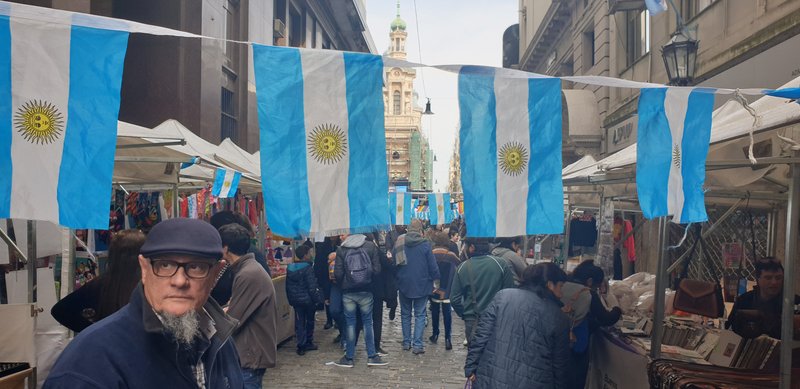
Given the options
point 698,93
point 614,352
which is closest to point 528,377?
point 614,352

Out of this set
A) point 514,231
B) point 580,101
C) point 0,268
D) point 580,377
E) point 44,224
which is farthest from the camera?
point 580,101

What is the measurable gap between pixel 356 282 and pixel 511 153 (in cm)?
462

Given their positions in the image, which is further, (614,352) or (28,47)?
(614,352)

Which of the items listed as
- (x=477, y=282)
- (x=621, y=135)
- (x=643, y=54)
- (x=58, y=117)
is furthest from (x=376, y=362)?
(x=643, y=54)

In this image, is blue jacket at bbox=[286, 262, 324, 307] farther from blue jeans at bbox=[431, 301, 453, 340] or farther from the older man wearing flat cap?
the older man wearing flat cap

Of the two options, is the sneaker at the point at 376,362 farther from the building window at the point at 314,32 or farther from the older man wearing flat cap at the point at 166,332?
the building window at the point at 314,32

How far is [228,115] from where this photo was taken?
17.0 metres

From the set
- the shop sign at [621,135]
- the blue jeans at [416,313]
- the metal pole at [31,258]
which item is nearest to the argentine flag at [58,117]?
the metal pole at [31,258]

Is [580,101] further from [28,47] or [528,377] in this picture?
[28,47]

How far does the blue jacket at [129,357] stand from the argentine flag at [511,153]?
2403 millimetres

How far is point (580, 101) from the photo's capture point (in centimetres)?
2056

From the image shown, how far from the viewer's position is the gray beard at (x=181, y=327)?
228cm

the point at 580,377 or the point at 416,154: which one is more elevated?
the point at 416,154

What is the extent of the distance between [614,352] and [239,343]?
377cm
